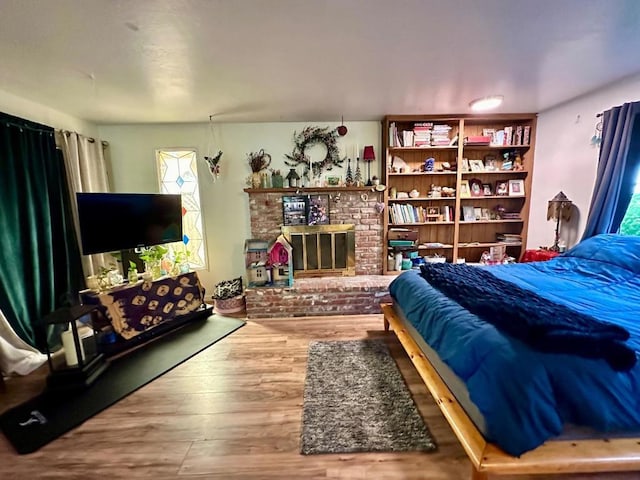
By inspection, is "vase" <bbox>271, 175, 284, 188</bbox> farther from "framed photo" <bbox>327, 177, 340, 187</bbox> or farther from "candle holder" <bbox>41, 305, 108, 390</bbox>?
"candle holder" <bbox>41, 305, 108, 390</bbox>

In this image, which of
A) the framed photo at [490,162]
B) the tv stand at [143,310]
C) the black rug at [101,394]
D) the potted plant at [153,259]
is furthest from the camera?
the framed photo at [490,162]

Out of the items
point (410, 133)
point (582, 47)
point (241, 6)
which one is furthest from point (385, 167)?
point (241, 6)

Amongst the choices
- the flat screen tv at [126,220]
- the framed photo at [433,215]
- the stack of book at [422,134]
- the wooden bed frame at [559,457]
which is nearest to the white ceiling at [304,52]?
the stack of book at [422,134]

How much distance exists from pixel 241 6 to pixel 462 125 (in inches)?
122

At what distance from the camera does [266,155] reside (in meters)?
3.75

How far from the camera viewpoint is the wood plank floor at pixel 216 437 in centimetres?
146

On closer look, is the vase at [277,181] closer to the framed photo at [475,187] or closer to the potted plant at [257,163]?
the potted plant at [257,163]

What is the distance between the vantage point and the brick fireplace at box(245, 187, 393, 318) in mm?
3389

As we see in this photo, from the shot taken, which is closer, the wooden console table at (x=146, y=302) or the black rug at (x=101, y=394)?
the black rug at (x=101, y=394)

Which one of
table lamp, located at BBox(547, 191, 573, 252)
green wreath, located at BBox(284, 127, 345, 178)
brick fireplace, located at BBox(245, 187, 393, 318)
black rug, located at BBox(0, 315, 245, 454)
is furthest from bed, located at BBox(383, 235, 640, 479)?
green wreath, located at BBox(284, 127, 345, 178)

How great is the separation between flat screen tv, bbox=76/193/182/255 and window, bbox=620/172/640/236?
4.74 metres

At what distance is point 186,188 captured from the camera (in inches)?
150

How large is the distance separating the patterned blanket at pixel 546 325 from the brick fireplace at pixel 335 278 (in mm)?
1591

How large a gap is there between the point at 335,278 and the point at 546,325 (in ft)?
8.54
